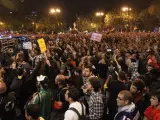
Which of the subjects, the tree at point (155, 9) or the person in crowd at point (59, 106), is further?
the tree at point (155, 9)

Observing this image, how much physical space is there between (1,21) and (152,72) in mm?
72834

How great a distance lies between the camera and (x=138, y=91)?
6.20m

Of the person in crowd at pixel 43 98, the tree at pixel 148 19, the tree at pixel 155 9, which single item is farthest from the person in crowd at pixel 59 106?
the tree at pixel 148 19

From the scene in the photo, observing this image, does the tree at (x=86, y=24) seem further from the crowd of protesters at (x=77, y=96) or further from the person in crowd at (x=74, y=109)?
the person in crowd at (x=74, y=109)

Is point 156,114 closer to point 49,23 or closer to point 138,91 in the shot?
point 138,91

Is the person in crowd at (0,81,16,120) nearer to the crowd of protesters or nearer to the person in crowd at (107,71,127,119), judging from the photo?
the crowd of protesters

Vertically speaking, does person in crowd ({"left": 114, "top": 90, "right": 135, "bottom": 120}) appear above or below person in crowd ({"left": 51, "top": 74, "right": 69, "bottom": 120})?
above

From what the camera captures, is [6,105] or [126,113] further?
[6,105]

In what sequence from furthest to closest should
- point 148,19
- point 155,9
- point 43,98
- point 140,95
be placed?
point 148,19 → point 155,9 → point 43,98 → point 140,95

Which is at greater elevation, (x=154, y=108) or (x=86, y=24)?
(x=154, y=108)

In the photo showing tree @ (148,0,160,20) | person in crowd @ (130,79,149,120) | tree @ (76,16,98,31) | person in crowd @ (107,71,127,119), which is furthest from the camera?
tree @ (76,16,98,31)

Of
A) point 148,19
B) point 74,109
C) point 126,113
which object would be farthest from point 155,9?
point 74,109

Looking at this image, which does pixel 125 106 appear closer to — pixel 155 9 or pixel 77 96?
pixel 77 96

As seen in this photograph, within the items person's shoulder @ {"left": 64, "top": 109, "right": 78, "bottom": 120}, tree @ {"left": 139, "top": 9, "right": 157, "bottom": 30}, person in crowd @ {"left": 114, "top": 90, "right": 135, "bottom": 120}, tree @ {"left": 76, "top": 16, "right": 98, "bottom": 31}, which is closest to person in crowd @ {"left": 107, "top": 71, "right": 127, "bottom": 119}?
person in crowd @ {"left": 114, "top": 90, "right": 135, "bottom": 120}
